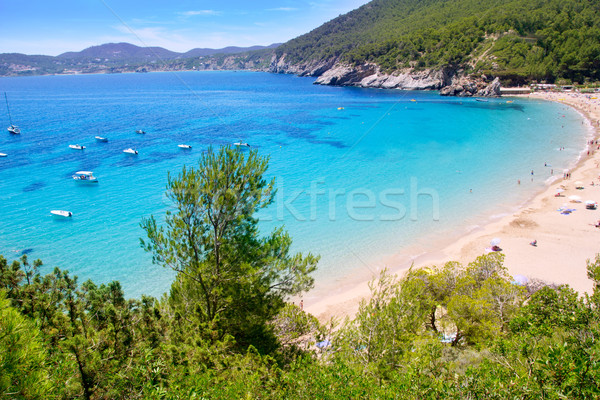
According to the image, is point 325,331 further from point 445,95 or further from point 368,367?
point 445,95

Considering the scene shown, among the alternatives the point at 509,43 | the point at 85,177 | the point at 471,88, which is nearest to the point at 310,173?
the point at 85,177

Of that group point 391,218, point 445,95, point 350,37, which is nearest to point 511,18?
point 445,95

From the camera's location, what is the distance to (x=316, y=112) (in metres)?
73.4

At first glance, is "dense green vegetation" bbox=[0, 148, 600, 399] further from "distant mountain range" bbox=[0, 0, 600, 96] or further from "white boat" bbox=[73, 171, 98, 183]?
"distant mountain range" bbox=[0, 0, 600, 96]

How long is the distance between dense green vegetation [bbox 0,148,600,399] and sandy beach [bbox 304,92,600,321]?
6.69m

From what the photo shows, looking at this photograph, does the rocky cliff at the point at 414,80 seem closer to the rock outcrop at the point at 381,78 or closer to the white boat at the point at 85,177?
the rock outcrop at the point at 381,78

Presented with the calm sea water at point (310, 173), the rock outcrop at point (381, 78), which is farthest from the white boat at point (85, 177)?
the rock outcrop at point (381, 78)

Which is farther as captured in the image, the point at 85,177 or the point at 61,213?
the point at 85,177

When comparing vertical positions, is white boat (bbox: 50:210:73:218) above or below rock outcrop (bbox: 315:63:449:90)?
below

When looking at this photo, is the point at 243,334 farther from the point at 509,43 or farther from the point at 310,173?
the point at 509,43

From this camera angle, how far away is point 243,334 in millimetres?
9367

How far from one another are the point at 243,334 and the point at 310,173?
28243 millimetres

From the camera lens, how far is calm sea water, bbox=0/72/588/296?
22969mm

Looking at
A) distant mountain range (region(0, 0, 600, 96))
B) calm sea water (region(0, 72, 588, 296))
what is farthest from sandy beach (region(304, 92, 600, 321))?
distant mountain range (region(0, 0, 600, 96))
